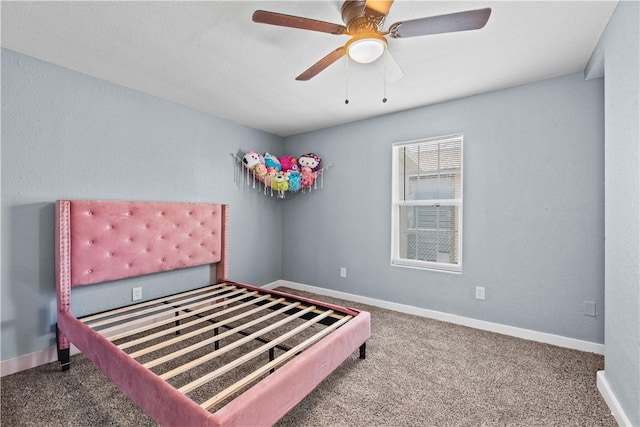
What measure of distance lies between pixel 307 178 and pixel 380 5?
8.27 feet

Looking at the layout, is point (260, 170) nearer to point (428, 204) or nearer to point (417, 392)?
point (428, 204)

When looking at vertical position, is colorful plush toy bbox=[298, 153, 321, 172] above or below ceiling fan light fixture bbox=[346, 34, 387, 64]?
below

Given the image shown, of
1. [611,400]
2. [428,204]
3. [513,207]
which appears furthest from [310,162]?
[611,400]

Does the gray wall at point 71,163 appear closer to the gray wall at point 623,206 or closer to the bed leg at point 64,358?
the bed leg at point 64,358

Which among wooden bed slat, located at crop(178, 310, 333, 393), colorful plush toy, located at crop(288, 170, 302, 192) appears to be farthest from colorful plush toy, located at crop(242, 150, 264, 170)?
wooden bed slat, located at crop(178, 310, 333, 393)

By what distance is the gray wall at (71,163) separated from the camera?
199 cm

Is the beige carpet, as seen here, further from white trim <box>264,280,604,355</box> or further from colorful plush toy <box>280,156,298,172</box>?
colorful plush toy <box>280,156,298,172</box>

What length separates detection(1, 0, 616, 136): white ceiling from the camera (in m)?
1.60

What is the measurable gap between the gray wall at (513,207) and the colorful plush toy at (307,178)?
0.54 meters

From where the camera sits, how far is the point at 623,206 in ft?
4.96

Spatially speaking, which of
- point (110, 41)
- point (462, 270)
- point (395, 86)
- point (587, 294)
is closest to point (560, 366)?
point (587, 294)

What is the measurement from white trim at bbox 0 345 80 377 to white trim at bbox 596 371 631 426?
Result: 362cm

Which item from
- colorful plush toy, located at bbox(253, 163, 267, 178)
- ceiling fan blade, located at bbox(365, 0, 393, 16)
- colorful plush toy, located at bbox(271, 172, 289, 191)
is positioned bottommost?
colorful plush toy, located at bbox(271, 172, 289, 191)

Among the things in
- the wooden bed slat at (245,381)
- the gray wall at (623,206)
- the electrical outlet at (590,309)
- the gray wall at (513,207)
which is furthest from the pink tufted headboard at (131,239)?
the electrical outlet at (590,309)
